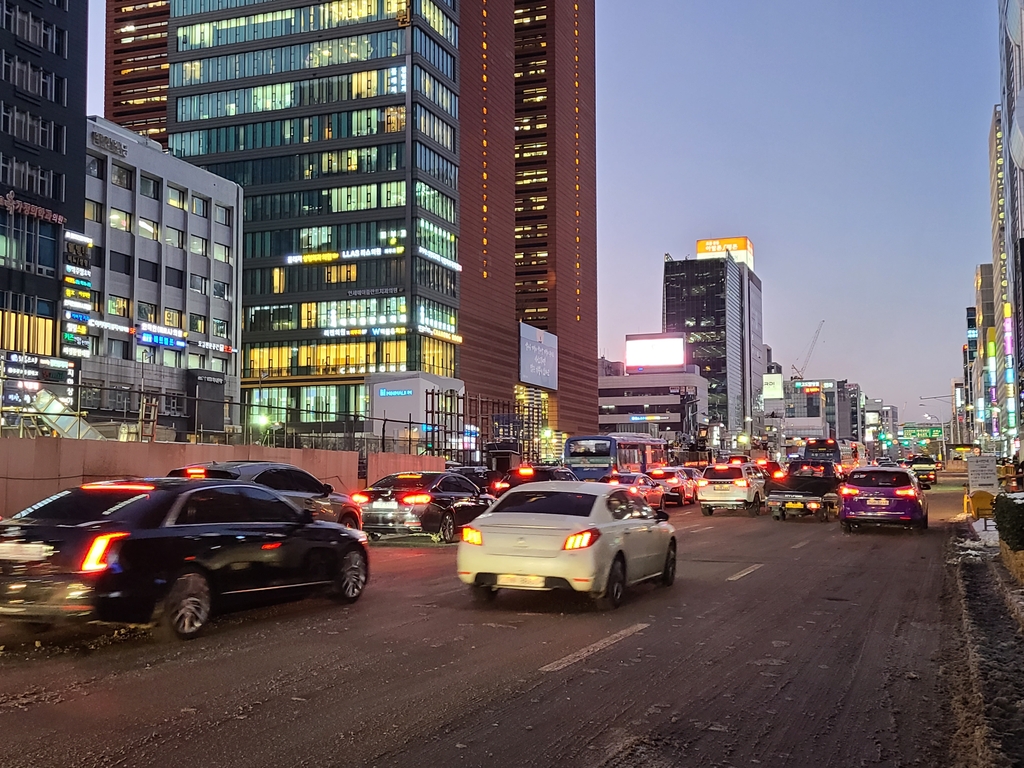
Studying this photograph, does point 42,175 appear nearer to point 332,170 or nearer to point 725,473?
point 332,170

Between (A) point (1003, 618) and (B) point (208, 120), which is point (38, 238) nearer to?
(B) point (208, 120)

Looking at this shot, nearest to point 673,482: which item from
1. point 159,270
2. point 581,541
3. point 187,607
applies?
point 581,541

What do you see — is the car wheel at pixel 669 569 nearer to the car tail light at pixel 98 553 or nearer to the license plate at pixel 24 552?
the car tail light at pixel 98 553

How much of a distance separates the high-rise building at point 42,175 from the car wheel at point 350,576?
46.8 m

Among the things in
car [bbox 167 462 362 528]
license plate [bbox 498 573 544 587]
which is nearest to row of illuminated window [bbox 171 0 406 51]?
car [bbox 167 462 362 528]

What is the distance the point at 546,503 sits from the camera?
12234mm

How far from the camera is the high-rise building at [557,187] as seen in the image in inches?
6368

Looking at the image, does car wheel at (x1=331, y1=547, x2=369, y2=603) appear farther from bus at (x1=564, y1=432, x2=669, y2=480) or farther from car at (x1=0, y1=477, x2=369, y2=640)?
bus at (x1=564, y1=432, x2=669, y2=480)

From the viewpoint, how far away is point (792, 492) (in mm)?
29781

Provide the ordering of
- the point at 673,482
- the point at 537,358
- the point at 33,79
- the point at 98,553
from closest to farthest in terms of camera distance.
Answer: the point at 98,553 < the point at 673,482 < the point at 33,79 < the point at 537,358

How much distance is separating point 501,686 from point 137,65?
606 feet

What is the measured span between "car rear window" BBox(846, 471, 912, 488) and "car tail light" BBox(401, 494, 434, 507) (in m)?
11.2

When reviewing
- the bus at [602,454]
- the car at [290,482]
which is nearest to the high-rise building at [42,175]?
the bus at [602,454]

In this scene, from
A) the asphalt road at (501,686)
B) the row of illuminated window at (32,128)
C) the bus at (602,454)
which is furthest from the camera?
the row of illuminated window at (32,128)
